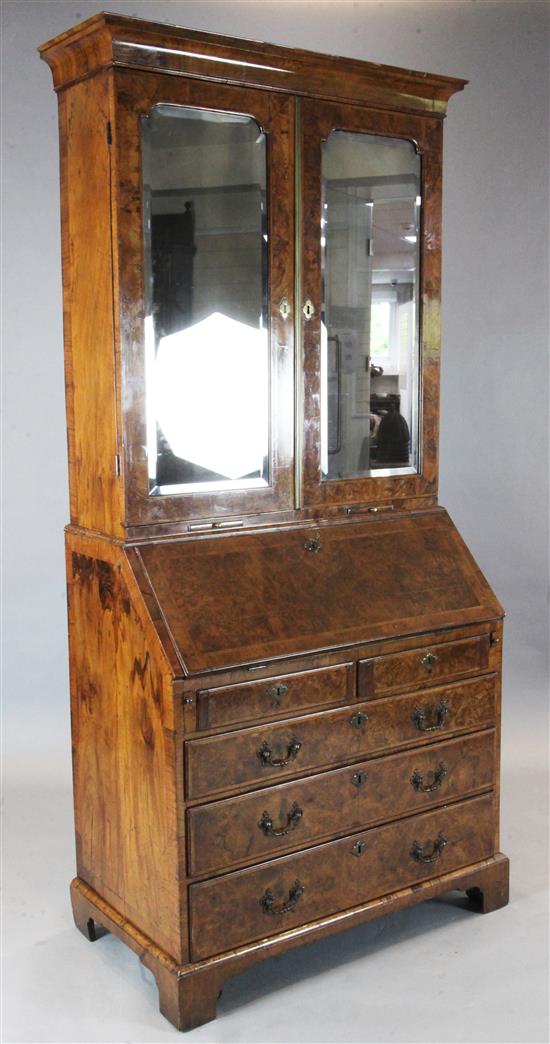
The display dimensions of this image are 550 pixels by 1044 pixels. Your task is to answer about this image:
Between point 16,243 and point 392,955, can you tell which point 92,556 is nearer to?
point 392,955

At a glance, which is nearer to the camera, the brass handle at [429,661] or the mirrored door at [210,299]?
the mirrored door at [210,299]

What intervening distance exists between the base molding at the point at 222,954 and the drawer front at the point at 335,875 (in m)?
0.02

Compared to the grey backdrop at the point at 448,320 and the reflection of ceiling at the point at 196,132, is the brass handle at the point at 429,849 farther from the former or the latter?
the reflection of ceiling at the point at 196,132

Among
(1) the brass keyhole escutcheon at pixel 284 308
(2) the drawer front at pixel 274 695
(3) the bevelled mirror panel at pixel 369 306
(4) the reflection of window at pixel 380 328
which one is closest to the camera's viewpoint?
(2) the drawer front at pixel 274 695

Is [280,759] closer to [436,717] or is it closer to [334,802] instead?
[334,802]

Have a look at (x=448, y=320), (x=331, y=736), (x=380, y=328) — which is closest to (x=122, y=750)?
(x=331, y=736)

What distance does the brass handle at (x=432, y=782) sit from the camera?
10.2 feet

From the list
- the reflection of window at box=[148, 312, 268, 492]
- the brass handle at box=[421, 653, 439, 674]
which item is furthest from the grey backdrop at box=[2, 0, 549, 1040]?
the reflection of window at box=[148, 312, 268, 492]

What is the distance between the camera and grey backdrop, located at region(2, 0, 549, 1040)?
416cm

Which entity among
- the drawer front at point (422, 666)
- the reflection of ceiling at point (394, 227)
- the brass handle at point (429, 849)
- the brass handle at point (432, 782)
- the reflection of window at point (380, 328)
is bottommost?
the brass handle at point (429, 849)

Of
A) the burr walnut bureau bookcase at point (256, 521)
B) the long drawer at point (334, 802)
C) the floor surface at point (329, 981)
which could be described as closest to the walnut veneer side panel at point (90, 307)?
the burr walnut bureau bookcase at point (256, 521)

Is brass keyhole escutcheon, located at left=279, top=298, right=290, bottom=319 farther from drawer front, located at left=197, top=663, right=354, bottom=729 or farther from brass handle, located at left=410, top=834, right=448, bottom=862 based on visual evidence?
brass handle, located at left=410, top=834, right=448, bottom=862

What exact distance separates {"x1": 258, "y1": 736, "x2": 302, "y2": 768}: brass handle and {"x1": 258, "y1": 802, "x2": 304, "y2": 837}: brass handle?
11 centimetres

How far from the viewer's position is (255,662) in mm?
2752
